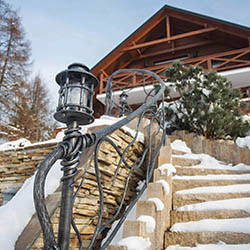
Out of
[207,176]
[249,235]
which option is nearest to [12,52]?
[207,176]

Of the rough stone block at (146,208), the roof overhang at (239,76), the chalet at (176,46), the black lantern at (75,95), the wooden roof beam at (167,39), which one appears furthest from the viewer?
the wooden roof beam at (167,39)

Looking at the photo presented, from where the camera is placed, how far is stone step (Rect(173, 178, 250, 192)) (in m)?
2.21

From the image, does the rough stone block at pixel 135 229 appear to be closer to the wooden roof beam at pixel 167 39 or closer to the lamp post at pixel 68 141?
the lamp post at pixel 68 141

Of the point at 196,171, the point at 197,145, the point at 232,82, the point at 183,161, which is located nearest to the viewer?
the point at 196,171

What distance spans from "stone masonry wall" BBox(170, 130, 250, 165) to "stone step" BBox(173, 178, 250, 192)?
0.75 metres

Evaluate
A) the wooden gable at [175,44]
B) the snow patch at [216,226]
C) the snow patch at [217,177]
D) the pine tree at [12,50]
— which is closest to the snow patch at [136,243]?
the snow patch at [216,226]

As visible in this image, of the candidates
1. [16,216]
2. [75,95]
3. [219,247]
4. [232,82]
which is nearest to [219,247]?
[219,247]

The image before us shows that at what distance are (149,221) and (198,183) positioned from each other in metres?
0.77

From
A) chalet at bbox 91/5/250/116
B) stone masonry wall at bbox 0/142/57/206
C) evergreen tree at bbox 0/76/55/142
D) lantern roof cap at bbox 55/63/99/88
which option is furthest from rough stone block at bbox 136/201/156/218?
evergreen tree at bbox 0/76/55/142

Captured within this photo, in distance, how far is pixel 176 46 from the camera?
10336 millimetres

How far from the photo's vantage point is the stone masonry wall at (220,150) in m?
2.93

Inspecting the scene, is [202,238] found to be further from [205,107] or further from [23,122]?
[23,122]

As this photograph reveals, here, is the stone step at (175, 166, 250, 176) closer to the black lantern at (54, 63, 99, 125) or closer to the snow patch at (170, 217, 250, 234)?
the snow patch at (170, 217, 250, 234)

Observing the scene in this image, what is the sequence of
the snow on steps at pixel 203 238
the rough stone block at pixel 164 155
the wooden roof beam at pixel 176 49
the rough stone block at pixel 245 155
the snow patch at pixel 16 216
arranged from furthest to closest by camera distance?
the wooden roof beam at pixel 176 49 < the rough stone block at pixel 245 155 < the rough stone block at pixel 164 155 < the snow patch at pixel 16 216 < the snow on steps at pixel 203 238
